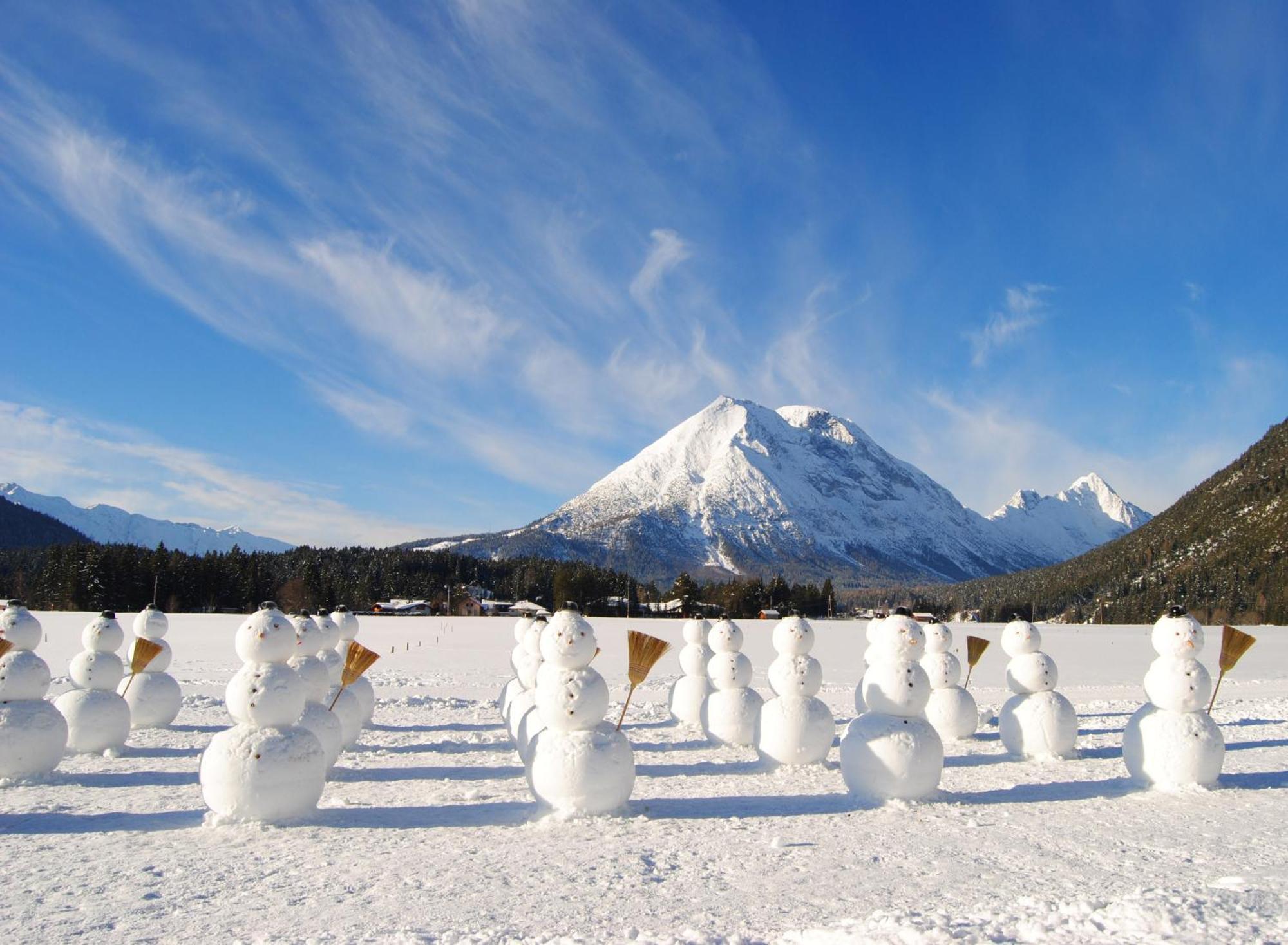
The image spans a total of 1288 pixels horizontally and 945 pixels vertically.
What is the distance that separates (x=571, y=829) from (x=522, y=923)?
2.34m

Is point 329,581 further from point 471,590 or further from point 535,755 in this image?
point 535,755

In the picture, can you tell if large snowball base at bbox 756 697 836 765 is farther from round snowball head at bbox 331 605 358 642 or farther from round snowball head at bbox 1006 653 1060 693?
round snowball head at bbox 331 605 358 642

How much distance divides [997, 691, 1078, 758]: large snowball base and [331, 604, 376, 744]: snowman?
991cm

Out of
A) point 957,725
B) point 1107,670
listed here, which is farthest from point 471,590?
point 957,725

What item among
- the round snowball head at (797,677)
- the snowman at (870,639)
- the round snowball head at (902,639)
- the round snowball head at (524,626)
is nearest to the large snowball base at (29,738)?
the round snowball head at (524,626)

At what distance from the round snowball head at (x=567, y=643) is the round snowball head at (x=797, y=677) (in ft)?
11.7

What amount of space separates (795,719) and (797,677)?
23.1 inches

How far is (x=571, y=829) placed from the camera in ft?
25.4

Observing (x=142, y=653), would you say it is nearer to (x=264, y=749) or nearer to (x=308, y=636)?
(x=308, y=636)

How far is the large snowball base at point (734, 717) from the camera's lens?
12.6m

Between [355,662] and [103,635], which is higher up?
[103,635]

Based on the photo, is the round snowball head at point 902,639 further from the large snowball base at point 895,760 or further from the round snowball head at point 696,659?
the round snowball head at point 696,659

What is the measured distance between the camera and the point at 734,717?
12.6m

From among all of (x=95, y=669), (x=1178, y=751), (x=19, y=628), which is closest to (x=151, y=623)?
(x=95, y=669)
